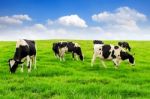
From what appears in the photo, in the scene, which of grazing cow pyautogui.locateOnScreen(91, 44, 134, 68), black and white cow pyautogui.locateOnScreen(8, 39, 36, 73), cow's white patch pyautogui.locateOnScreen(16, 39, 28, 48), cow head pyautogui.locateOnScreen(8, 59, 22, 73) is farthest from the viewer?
grazing cow pyautogui.locateOnScreen(91, 44, 134, 68)

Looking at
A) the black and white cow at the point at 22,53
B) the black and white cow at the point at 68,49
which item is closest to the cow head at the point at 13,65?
the black and white cow at the point at 22,53

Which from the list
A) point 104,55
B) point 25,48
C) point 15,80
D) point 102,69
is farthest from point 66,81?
point 104,55

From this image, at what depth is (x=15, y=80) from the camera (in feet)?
63.9

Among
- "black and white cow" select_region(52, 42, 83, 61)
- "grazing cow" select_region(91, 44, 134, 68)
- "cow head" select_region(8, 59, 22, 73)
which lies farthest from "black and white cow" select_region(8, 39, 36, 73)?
"black and white cow" select_region(52, 42, 83, 61)

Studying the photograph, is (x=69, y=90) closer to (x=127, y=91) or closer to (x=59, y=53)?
(x=127, y=91)

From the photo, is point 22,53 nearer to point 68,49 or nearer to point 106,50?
point 106,50

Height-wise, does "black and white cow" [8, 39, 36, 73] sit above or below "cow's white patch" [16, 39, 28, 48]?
below

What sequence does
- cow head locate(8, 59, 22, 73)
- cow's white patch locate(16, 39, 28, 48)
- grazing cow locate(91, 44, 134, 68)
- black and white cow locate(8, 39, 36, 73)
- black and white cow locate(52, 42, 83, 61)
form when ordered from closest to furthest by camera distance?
cow head locate(8, 59, 22, 73) → black and white cow locate(8, 39, 36, 73) → cow's white patch locate(16, 39, 28, 48) → grazing cow locate(91, 44, 134, 68) → black and white cow locate(52, 42, 83, 61)

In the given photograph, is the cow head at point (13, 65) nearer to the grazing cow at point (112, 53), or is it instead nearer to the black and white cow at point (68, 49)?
the grazing cow at point (112, 53)

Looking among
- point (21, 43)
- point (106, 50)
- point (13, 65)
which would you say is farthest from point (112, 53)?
point (13, 65)

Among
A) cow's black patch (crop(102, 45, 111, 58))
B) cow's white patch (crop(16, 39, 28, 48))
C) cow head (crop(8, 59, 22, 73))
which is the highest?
cow's white patch (crop(16, 39, 28, 48))

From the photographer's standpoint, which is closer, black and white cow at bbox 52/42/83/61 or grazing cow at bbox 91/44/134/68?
grazing cow at bbox 91/44/134/68

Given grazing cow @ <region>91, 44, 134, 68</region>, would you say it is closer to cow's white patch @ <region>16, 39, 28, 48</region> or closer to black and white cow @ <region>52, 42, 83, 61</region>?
black and white cow @ <region>52, 42, 83, 61</region>

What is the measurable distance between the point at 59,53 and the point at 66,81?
51.4 feet
